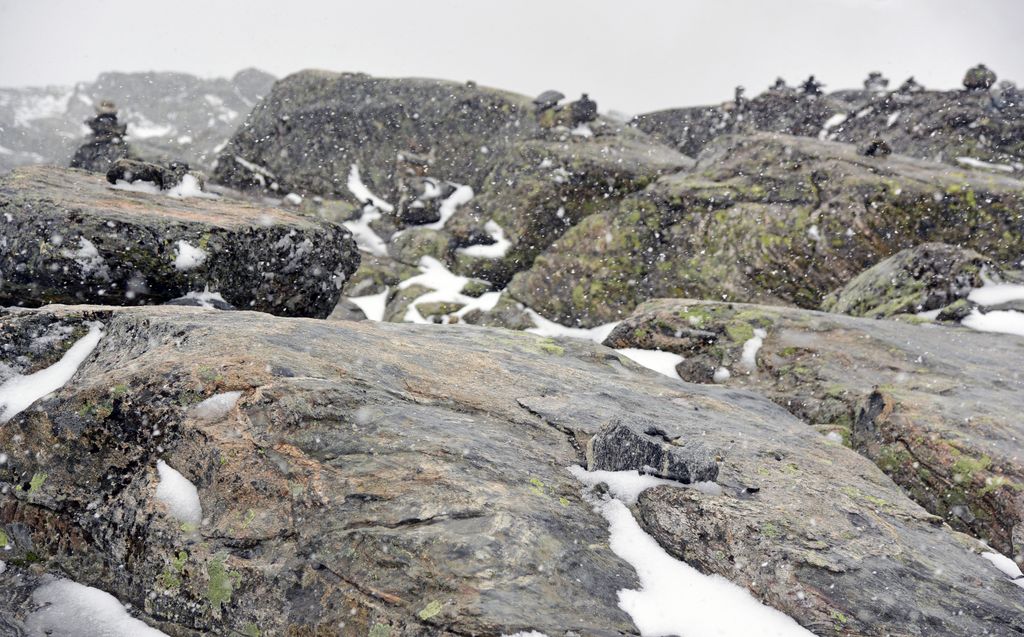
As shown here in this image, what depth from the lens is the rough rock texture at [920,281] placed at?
575 inches

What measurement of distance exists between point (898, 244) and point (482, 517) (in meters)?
22.2

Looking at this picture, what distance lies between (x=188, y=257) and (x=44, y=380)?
387 centimetres

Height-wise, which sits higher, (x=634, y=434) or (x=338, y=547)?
(x=634, y=434)

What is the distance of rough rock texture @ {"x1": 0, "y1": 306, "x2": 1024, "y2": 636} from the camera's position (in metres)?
4.12

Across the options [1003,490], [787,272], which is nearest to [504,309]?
[787,272]

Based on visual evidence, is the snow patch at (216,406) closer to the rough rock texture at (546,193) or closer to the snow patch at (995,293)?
the snow patch at (995,293)

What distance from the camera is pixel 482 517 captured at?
454 cm

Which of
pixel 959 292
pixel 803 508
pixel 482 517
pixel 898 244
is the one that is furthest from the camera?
pixel 898 244

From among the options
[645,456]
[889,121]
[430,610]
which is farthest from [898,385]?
[889,121]

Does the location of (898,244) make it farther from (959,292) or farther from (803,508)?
(803,508)

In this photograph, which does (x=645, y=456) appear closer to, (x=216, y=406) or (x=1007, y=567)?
(x=1007, y=567)

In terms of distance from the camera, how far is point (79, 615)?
170 inches

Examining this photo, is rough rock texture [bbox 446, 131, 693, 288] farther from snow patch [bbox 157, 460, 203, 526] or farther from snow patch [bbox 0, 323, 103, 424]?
snow patch [bbox 157, 460, 203, 526]

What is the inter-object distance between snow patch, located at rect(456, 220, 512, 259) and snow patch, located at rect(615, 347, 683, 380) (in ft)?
52.5
